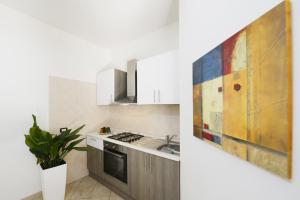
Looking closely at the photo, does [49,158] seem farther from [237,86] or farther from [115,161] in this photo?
[237,86]

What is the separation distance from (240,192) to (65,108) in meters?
2.55

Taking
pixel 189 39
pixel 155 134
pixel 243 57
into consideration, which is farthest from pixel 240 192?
pixel 155 134

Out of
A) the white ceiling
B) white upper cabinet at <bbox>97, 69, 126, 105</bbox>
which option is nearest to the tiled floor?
white upper cabinet at <bbox>97, 69, 126, 105</bbox>

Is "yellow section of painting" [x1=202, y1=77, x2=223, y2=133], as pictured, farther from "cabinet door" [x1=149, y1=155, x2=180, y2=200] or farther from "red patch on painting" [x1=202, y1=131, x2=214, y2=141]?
"cabinet door" [x1=149, y1=155, x2=180, y2=200]

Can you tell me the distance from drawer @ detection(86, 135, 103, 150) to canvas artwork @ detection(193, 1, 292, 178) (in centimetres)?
197

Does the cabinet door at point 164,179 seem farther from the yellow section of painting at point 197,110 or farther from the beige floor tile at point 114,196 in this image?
the beige floor tile at point 114,196

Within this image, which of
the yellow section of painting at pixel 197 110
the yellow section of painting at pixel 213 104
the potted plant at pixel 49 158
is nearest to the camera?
the yellow section of painting at pixel 213 104

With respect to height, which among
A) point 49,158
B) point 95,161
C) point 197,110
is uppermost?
point 197,110

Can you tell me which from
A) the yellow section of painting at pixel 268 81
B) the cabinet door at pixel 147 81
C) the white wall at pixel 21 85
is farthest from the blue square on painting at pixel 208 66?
the white wall at pixel 21 85

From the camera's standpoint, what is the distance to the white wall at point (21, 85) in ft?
5.43

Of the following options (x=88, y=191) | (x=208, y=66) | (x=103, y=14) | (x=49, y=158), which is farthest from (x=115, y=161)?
(x=103, y=14)

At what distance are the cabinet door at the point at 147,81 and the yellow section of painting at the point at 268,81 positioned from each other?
1.34 m

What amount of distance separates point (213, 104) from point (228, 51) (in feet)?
1.05

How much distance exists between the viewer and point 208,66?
0.88 metres
